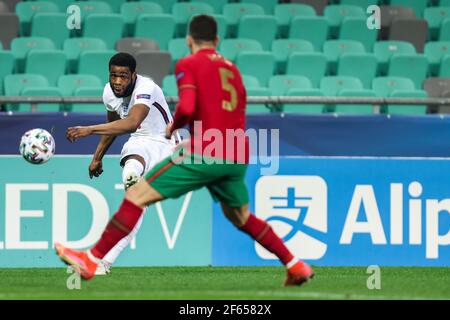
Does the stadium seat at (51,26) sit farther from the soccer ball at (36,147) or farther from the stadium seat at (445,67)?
the soccer ball at (36,147)

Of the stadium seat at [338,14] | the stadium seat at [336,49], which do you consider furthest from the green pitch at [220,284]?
the stadium seat at [338,14]

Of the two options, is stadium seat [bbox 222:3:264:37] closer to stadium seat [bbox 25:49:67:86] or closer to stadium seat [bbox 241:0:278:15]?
stadium seat [bbox 241:0:278:15]

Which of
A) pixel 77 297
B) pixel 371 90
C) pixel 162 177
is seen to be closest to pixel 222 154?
pixel 162 177

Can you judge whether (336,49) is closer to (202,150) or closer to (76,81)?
(76,81)

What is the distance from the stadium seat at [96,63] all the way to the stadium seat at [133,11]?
141 cm

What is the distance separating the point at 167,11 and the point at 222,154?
8.67m

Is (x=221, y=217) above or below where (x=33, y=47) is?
below

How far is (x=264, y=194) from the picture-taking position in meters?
11.6

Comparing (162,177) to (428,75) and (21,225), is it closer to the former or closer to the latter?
(21,225)

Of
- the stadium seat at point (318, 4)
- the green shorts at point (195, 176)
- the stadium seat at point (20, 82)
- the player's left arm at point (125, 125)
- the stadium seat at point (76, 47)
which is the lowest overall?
the green shorts at point (195, 176)

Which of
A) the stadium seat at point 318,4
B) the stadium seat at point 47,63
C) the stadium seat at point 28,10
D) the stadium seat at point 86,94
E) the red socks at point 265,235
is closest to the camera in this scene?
the red socks at point 265,235

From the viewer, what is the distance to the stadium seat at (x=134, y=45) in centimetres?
1521

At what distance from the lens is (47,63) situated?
574 inches
